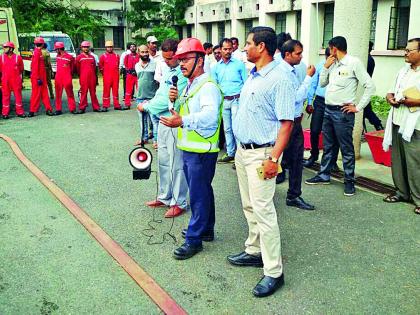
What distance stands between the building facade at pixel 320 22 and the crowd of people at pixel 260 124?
186 centimetres

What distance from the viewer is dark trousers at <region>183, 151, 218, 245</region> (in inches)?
162

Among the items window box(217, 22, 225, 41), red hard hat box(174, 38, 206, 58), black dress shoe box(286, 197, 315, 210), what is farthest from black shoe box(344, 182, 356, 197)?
window box(217, 22, 225, 41)

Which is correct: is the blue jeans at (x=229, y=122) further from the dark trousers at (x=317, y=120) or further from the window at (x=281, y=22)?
the window at (x=281, y=22)

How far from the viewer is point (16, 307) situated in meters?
3.46

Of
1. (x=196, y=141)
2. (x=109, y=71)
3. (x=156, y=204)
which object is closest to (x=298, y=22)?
(x=109, y=71)

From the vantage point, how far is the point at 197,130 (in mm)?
3977

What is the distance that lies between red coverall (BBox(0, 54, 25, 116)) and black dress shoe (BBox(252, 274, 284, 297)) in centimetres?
1029

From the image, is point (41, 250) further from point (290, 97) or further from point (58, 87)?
point (58, 87)

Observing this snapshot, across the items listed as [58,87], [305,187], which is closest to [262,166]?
[305,187]

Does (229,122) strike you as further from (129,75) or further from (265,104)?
(129,75)

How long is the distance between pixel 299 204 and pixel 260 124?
2.32 m

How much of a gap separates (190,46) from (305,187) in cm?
316

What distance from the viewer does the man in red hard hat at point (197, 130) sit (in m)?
3.89

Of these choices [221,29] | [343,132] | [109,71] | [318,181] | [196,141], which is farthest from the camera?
[221,29]
